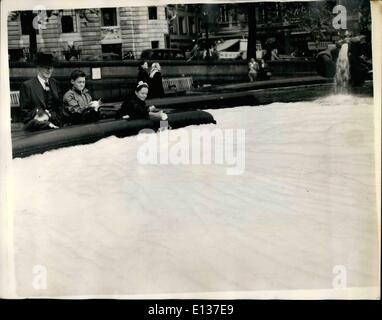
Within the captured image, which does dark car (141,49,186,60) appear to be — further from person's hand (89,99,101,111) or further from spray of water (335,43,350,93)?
spray of water (335,43,350,93)

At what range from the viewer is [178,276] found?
205 centimetres

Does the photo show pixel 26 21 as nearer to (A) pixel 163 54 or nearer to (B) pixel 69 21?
(B) pixel 69 21

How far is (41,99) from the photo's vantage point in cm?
210

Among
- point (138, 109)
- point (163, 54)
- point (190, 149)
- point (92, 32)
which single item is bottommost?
point (190, 149)

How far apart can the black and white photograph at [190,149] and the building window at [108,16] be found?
0.02m

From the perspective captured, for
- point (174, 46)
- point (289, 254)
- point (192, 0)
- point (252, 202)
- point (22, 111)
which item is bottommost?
point (289, 254)

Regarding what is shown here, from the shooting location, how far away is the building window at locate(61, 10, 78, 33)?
2.08 metres

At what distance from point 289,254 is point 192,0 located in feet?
4.03

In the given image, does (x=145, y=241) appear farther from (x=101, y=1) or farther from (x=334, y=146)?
(x=101, y=1)

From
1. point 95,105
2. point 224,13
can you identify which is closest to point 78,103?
point 95,105

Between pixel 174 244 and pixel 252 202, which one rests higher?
pixel 252 202

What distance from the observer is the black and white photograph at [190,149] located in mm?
2043

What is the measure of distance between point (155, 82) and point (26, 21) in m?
0.64
